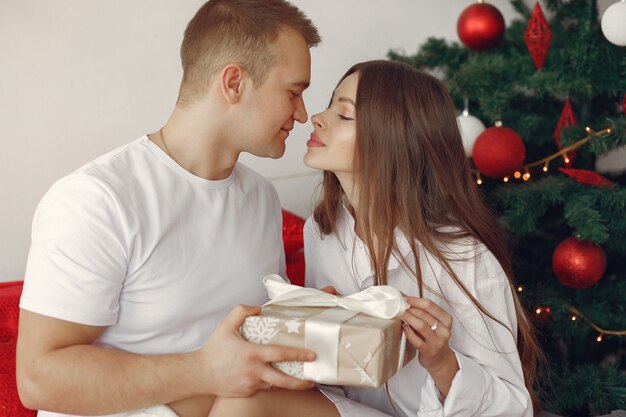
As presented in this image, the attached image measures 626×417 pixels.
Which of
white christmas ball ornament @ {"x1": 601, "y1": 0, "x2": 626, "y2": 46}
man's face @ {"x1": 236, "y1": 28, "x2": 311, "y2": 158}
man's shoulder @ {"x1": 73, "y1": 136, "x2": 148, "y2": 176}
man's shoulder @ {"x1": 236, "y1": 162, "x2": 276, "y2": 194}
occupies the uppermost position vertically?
white christmas ball ornament @ {"x1": 601, "y1": 0, "x2": 626, "y2": 46}

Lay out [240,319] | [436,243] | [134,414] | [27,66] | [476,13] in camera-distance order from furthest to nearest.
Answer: [476,13]
[27,66]
[436,243]
[134,414]
[240,319]

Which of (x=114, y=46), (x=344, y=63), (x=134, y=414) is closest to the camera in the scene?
(x=134, y=414)

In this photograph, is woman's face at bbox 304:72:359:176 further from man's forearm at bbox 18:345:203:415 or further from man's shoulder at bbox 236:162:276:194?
man's forearm at bbox 18:345:203:415

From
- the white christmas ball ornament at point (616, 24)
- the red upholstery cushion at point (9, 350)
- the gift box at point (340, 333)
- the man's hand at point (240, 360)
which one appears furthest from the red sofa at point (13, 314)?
the white christmas ball ornament at point (616, 24)

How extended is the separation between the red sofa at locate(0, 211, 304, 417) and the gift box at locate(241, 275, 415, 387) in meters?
0.52

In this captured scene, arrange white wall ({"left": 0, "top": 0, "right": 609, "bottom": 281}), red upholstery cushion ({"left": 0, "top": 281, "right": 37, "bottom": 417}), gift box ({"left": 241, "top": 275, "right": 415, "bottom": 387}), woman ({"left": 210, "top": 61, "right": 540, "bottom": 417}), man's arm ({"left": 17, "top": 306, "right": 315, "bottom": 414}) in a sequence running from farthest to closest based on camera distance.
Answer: white wall ({"left": 0, "top": 0, "right": 609, "bottom": 281}), woman ({"left": 210, "top": 61, "right": 540, "bottom": 417}), red upholstery cushion ({"left": 0, "top": 281, "right": 37, "bottom": 417}), man's arm ({"left": 17, "top": 306, "right": 315, "bottom": 414}), gift box ({"left": 241, "top": 275, "right": 415, "bottom": 387})

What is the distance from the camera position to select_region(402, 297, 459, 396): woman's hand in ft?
4.19

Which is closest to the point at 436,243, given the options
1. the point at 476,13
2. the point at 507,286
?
the point at 507,286

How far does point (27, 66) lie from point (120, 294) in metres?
0.77

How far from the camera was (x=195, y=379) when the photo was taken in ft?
4.15

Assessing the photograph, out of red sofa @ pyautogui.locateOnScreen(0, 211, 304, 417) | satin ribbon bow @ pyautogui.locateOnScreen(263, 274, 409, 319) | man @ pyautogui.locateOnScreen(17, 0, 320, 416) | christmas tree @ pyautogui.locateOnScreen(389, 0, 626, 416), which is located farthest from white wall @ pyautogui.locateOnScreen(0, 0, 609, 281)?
satin ribbon bow @ pyautogui.locateOnScreen(263, 274, 409, 319)

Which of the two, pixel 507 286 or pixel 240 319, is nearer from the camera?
pixel 240 319

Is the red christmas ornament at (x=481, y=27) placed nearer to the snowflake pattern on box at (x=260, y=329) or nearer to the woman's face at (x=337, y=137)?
the woman's face at (x=337, y=137)

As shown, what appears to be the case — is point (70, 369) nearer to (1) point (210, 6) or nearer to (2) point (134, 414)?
(2) point (134, 414)
